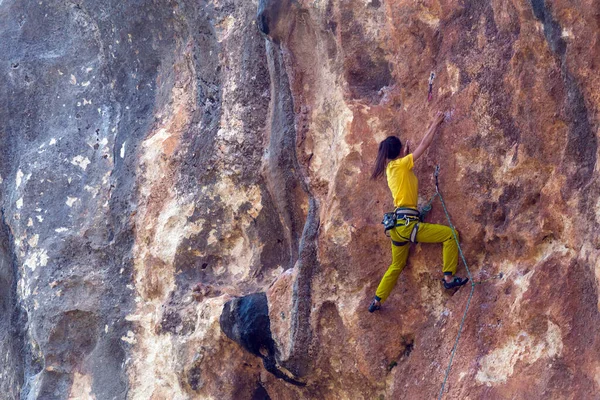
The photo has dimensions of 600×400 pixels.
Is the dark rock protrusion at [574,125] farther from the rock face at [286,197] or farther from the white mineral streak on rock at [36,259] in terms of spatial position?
the white mineral streak on rock at [36,259]

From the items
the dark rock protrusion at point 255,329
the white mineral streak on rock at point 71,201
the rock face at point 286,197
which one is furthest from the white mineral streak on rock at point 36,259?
the dark rock protrusion at point 255,329

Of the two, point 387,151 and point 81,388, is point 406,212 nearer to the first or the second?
point 387,151

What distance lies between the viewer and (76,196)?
28.2 ft

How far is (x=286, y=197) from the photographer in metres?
7.24

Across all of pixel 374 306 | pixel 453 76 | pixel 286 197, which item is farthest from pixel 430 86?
pixel 374 306

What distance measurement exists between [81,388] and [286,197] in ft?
9.63

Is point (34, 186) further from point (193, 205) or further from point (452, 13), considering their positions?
point (452, 13)

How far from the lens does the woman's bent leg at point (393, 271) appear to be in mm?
6109

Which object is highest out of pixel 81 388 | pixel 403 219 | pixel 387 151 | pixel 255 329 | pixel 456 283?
pixel 387 151

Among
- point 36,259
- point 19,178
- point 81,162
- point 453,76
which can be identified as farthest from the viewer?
point 19,178

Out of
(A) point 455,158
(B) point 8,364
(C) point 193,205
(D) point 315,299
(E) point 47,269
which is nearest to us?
(A) point 455,158

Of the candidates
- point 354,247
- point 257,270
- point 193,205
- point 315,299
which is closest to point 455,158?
point 354,247

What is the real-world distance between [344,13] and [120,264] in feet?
11.1

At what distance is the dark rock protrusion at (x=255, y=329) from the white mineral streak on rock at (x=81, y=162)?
2.85 metres
